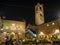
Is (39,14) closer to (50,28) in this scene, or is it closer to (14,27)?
(50,28)

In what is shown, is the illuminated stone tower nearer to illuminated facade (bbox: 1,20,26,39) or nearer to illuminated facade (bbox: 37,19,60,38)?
illuminated facade (bbox: 37,19,60,38)

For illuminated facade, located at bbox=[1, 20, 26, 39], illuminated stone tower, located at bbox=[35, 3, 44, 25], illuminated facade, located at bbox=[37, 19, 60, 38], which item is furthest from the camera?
illuminated facade, located at bbox=[1, 20, 26, 39]

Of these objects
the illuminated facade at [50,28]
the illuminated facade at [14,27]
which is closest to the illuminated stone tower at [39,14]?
the illuminated facade at [50,28]

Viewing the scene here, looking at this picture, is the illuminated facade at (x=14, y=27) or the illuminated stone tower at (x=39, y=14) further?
the illuminated facade at (x=14, y=27)

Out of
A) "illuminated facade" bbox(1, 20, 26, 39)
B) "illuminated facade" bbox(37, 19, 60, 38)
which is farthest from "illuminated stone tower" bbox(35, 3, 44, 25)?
"illuminated facade" bbox(1, 20, 26, 39)

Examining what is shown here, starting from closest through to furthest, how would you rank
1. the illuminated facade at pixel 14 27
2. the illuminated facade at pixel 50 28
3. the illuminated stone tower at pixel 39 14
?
the illuminated facade at pixel 50 28
the illuminated stone tower at pixel 39 14
the illuminated facade at pixel 14 27

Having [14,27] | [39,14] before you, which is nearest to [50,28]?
[39,14]

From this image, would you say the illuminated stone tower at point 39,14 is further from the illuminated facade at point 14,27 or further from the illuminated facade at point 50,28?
the illuminated facade at point 14,27

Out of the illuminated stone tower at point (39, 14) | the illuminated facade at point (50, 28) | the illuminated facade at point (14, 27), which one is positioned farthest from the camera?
the illuminated facade at point (14, 27)

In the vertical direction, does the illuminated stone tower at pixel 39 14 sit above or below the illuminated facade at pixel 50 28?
above

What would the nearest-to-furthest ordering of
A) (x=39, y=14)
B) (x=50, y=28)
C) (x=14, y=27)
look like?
(x=50, y=28)
(x=39, y=14)
(x=14, y=27)

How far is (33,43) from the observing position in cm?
1149

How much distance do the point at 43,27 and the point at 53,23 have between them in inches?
197

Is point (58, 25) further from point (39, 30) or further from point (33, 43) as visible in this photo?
point (33, 43)
